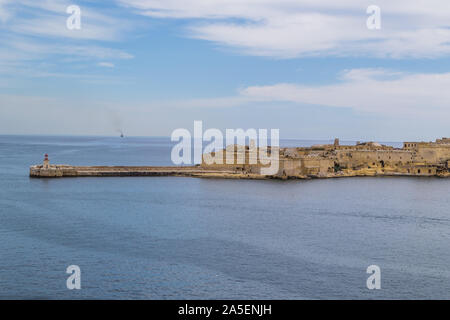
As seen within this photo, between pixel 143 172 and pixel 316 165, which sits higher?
pixel 316 165

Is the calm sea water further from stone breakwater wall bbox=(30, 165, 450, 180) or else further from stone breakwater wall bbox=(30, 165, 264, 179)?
stone breakwater wall bbox=(30, 165, 450, 180)

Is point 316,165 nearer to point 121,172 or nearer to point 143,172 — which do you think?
point 143,172

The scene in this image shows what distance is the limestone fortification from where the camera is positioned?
46.1 m

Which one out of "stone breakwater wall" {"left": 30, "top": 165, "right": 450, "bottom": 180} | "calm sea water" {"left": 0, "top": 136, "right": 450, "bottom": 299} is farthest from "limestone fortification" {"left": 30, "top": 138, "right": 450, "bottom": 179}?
"calm sea water" {"left": 0, "top": 136, "right": 450, "bottom": 299}

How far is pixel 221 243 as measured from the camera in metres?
20.2

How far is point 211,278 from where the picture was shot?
52.1ft

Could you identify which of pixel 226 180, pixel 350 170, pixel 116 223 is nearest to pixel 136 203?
pixel 116 223

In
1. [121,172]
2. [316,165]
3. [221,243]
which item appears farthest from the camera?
[316,165]

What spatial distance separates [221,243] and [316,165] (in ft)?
100

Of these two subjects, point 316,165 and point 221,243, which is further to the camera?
point 316,165

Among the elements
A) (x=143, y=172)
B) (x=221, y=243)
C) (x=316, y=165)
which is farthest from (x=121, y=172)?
(x=221, y=243)

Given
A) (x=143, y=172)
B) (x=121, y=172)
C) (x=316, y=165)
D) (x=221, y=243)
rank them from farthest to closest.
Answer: (x=316, y=165) < (x=143, y=172) < (x=121, y=172) < (x=221, y=243)
